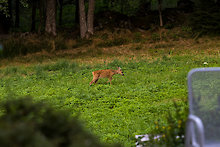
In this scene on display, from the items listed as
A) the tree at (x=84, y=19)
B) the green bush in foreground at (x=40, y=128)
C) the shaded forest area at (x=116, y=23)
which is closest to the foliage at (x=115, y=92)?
the green bush in foreground at (x=40, y=128)

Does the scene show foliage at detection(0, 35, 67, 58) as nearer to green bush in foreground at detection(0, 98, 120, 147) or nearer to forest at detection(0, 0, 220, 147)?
forest at detection(0, 0, 220, 147)

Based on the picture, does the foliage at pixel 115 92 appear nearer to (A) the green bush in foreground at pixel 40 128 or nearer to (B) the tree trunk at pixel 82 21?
(A) the green bush in foreground at pixel 40 128

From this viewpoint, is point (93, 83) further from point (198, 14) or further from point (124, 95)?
point (198, 14)

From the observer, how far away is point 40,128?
3.07m

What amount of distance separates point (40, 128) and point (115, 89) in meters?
7.81

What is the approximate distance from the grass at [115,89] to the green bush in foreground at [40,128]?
82cm

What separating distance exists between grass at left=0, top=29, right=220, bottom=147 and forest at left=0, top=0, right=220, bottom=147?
3 centimetres

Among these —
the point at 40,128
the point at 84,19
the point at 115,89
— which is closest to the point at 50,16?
the point at 84,19

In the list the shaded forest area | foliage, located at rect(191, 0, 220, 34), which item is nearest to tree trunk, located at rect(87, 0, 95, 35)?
the shaded forest area

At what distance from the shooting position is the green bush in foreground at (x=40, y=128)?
2619 millimetres

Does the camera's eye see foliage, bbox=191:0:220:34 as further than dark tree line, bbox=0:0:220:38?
No

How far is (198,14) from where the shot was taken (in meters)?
23.5

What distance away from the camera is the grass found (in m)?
7.73

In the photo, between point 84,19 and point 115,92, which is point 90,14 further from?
point 115,92
